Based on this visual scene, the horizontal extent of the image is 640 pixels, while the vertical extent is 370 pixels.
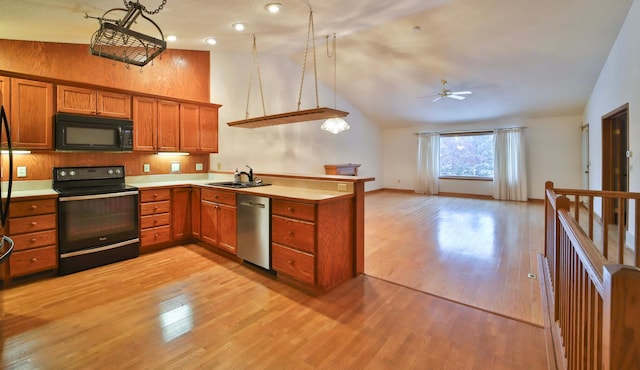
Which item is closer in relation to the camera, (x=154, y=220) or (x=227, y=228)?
(x=227, y=228)

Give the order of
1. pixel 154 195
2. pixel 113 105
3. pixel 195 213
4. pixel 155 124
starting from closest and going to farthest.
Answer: pixel 113 105
pixel 154 195
pixel 155 124
pixel 195 213

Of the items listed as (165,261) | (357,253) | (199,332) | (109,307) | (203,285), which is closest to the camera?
(199,332)

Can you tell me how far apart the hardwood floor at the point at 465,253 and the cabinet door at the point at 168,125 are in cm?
306

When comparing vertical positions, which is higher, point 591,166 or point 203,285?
point 591,166

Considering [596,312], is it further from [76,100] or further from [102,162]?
[102,162]

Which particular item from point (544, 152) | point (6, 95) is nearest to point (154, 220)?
point (6, 95)

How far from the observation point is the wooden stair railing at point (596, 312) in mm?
683

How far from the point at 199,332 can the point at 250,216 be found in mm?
1331

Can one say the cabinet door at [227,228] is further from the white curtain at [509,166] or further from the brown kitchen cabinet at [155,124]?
the white curtain at [509,166]

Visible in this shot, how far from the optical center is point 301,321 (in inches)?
87.2

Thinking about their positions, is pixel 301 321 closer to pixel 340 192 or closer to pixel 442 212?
pixel 340 192

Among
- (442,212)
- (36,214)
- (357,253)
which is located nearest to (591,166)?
(442,212)

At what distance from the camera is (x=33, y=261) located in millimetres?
2854

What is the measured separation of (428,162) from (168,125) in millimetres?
7714
